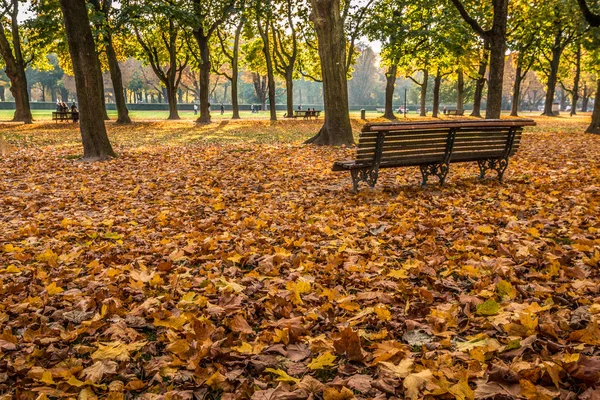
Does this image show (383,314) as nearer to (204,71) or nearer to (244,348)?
(244,348)

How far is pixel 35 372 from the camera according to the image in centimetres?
225

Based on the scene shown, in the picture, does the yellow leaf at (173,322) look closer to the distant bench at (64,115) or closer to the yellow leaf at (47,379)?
the yellow leaf at (47,379)

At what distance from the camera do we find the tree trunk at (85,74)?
32.1ft

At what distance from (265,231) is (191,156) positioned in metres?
7.26

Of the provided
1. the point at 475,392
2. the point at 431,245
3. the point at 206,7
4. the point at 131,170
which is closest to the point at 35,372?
the point at 475,392

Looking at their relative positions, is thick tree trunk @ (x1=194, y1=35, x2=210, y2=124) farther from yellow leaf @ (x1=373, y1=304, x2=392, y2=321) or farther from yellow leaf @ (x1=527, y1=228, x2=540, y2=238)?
yellow leaf @ (x1=373, y1=304, x2=392, y2=321)

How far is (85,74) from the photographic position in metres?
10.0

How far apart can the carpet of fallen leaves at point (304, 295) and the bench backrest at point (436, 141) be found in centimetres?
64

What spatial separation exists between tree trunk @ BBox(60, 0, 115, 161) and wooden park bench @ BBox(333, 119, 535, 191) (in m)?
6.65

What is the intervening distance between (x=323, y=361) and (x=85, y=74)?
392 inches

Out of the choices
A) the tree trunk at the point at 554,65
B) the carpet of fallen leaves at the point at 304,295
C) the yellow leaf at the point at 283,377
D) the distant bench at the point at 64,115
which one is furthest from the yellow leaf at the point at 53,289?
the tree trunk at the point at 554,65

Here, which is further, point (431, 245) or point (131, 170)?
point (131, 170)

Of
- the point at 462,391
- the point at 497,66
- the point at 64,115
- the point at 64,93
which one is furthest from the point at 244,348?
the point at 64,93

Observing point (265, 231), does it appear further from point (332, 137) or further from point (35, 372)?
point (332, 137)
